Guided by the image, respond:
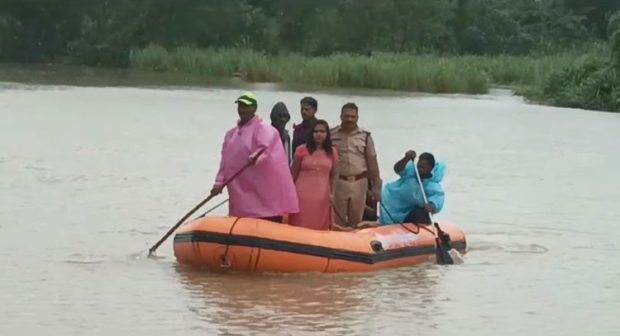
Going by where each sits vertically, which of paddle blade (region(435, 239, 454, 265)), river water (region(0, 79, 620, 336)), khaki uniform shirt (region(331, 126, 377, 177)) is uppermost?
khaki uniform shirt (region(331, 126, 377, 177))

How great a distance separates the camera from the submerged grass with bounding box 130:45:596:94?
134 feet

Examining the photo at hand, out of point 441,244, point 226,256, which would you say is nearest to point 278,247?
point 226,256

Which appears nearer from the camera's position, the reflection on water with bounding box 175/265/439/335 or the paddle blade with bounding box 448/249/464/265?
the reflection on water with bounding box 175/265/439/335

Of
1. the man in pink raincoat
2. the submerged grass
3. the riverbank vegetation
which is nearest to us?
the man in pink raincoat

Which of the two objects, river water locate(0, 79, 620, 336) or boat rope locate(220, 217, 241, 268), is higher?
boat rope locate(220, 217, 241, 268)

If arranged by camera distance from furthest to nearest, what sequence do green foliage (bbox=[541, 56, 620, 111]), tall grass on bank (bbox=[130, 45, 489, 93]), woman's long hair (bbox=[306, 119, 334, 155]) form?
tall grass on bank (bbox=[130, 45, 489, 93])
green foliage (bbox=[541, 56, 620, 111])
woman's long hair (bbox=[306, 119, 334, 155])

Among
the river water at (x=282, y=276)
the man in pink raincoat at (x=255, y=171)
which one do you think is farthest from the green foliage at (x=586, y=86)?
the man in pink raincoat at (x=255, y=171)

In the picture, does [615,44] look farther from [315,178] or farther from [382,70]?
[315,178]

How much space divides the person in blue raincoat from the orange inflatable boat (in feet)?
2.14

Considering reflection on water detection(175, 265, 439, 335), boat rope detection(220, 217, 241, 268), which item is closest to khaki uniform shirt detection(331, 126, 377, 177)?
reflection on water detection(175, 265, 439, 335)

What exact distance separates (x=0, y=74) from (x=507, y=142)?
2642 cm

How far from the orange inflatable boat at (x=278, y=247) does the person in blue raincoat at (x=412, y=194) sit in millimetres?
652

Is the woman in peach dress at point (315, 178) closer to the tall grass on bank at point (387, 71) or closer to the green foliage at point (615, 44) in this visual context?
the green foliage at point (615, 44)

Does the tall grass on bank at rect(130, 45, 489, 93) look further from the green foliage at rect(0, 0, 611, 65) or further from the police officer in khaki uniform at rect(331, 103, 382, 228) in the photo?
the police officer in khaki uniform at rect(331, 103, 382, 228)
